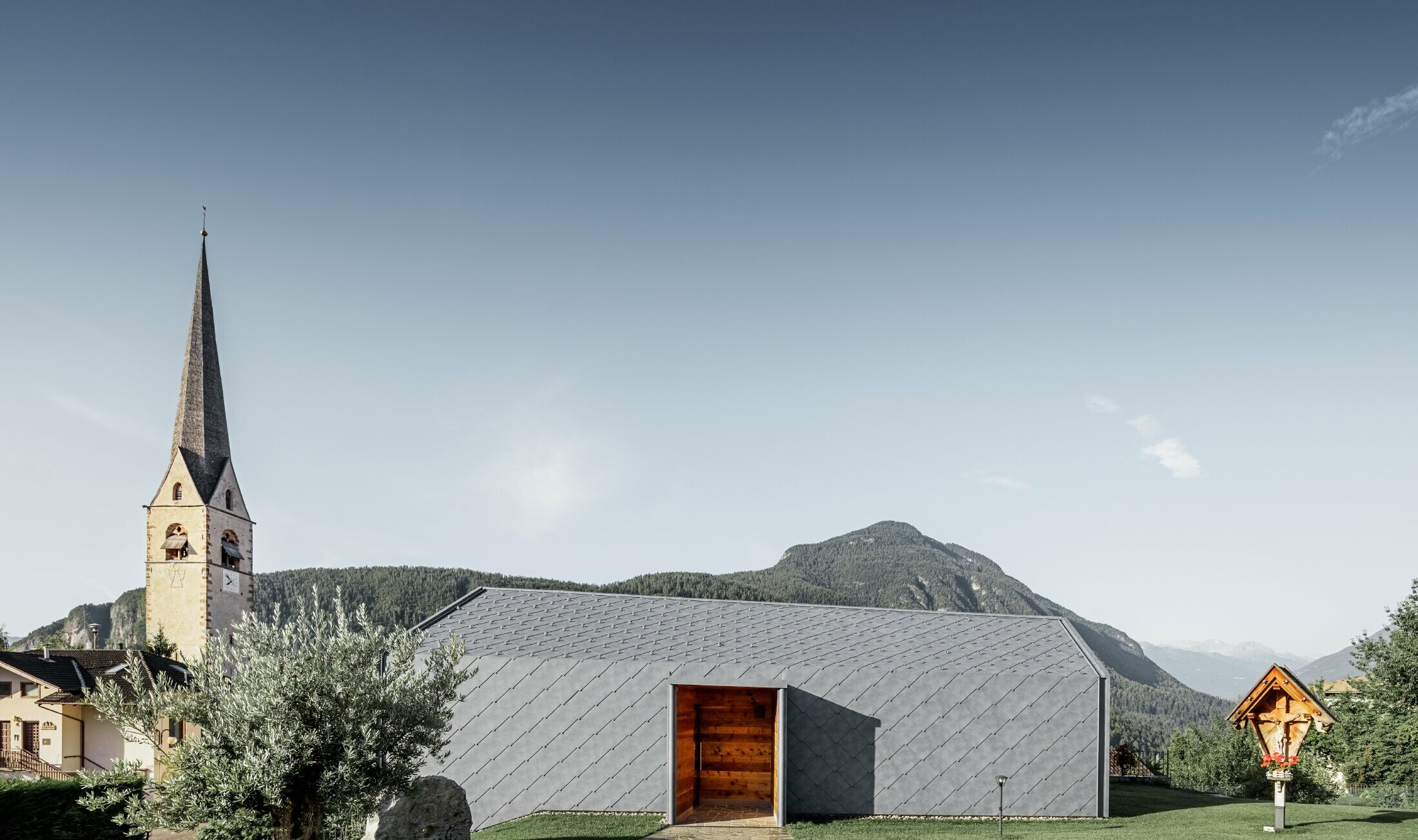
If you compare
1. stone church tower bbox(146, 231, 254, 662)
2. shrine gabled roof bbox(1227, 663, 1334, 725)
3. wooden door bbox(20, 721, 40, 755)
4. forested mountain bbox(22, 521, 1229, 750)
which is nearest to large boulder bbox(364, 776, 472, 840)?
shrine gabled roof bbox(1227, 663, 1334, 725)

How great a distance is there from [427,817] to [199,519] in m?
33.8

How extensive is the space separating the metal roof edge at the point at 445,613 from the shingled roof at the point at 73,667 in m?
15.6

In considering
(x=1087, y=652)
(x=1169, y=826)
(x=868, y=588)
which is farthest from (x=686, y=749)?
(x=868, y=588)

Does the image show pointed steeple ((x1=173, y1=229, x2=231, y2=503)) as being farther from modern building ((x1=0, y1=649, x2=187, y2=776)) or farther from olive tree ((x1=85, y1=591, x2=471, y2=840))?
olive tree ((x1=85, y1=591, x2=471, y2=840))

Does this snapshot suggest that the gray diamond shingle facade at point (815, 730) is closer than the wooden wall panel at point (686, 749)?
A: Yes

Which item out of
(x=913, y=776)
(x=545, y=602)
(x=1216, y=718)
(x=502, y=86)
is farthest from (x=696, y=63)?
(x=1216, y=718)

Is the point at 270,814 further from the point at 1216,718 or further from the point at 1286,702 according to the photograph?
the point at 1216,718

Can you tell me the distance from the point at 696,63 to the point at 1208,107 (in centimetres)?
1108

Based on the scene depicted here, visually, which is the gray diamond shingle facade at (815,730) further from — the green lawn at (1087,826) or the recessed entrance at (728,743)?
the recessed entrance at (728,743)

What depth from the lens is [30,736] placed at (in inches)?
1113

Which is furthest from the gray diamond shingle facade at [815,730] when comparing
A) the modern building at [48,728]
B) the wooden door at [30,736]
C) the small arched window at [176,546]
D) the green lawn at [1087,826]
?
the small arched window at [176,546]

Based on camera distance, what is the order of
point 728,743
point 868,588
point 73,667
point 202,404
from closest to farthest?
point 728,743
point 73,667
point 202,404
point 868,588

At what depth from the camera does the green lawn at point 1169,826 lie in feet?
40.2

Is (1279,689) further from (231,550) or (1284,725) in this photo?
(231,550)
